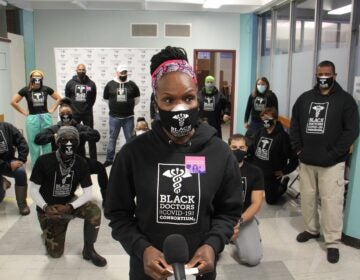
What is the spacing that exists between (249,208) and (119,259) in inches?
45.5

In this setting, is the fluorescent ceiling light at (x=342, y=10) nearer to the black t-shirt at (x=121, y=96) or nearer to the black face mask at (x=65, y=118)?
the black t-shirt at (x=121, y=96)

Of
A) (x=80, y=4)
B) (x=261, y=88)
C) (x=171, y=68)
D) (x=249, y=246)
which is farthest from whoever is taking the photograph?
(x=80, y=4)

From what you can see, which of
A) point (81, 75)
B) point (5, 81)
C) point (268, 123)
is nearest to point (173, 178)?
point (268, 123)

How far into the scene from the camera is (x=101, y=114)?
6699mm

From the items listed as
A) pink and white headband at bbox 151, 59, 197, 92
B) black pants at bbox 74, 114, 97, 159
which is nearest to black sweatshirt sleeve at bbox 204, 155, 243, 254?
pink and white headband at bbox 151, 59, 197, 92

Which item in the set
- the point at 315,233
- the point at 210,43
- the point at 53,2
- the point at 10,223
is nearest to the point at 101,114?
the point at 53,2

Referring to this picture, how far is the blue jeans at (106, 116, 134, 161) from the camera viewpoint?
6129 millimetres

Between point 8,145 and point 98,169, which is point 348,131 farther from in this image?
point 8,145

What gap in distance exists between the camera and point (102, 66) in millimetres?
6637

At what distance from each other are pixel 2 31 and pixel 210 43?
388 cm

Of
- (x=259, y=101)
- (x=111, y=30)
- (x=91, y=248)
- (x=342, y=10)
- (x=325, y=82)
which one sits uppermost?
(x=111, y=30)

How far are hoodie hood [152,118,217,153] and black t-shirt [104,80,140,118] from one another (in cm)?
476

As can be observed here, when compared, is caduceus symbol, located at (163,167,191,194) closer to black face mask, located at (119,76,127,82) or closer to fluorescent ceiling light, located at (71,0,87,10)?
black face mask, located at (119,76,127,82)

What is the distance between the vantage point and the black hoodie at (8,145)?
13.3 feet
